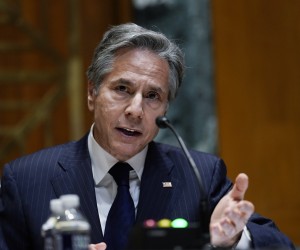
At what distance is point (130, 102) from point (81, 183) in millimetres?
367

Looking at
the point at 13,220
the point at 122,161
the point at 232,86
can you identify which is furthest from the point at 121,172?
the point at 232,86

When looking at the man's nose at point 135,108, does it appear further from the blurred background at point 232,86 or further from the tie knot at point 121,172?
the blurred background at point 232,86

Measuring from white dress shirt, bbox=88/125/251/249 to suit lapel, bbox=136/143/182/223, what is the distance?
1.4 inches

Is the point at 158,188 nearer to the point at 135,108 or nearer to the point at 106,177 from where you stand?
the point at 106,177

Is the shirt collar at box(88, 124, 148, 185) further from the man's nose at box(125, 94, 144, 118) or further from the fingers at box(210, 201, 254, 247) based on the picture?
the fingers at box(210, 201, 254, 247)

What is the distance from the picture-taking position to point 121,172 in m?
3.08

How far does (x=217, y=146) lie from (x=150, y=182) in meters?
2.16

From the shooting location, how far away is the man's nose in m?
3.01

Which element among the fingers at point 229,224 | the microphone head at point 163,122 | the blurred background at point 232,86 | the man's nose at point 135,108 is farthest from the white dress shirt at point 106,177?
the blurred background at point 232,86

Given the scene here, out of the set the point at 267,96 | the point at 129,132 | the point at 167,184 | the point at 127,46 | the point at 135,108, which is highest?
the point at 127,46

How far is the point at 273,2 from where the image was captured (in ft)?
17.1

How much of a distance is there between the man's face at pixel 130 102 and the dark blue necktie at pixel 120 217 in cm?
11

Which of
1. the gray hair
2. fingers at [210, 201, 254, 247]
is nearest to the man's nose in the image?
the gray hair

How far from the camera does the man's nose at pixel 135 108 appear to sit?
301 centimetres
